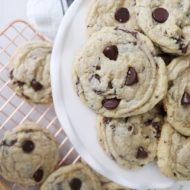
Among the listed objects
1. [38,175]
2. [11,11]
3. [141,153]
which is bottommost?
[38,175]

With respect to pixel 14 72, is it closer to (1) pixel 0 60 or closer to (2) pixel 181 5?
(1) pixel 0 60

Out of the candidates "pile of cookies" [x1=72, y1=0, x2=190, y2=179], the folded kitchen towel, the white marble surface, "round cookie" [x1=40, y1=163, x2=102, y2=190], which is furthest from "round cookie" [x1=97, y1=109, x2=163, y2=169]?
the white marble surface

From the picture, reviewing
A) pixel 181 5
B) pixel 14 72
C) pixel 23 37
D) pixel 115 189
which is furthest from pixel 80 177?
pixel 181 5

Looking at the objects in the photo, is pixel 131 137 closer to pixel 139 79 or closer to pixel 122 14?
pixel 139 79

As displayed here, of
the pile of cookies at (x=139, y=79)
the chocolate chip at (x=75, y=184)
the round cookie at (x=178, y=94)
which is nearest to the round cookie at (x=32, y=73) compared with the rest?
the chocolate chip at (x=75, y=184)

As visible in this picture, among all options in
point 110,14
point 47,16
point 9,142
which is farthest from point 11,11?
point 110,14

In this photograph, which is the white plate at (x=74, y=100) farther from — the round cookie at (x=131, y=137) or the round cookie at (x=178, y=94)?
the round cookie at (x=178, y=94)

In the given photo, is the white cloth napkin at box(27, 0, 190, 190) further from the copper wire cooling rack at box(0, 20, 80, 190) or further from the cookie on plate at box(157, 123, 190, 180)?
the cookie on plate at box(157, 123, 190, 180)
